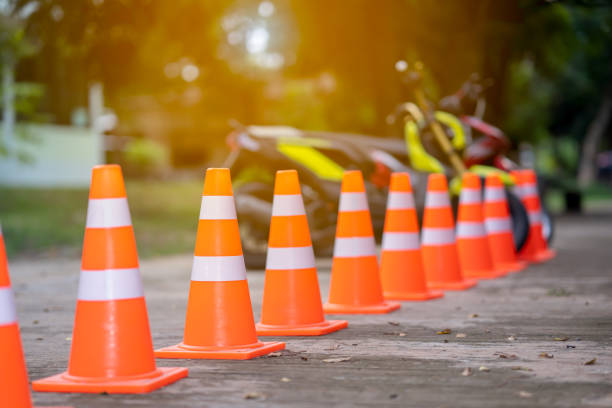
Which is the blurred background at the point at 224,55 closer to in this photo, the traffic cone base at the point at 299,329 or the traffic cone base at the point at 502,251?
the traffic cone base at the point at 502,251

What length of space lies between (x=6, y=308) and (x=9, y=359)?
0.19 m

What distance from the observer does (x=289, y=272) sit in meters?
6.03

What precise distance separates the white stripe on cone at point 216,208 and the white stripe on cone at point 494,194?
489 cm

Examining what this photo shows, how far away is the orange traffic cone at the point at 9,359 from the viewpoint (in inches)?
146

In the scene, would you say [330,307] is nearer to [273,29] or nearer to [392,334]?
[392,334]

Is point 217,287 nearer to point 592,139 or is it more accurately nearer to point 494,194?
point 494,194

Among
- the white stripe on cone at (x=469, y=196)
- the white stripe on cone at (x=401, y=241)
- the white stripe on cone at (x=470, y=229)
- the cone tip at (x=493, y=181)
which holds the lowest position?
the white stripe on cone at (x=401, y=241)

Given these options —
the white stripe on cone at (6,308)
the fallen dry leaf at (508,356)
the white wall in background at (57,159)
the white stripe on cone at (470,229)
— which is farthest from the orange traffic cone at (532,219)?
the white wall in background at (57,159)

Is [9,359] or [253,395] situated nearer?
[9,359]

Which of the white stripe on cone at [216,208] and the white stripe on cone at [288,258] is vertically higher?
the white stripe on cone at [216,208]

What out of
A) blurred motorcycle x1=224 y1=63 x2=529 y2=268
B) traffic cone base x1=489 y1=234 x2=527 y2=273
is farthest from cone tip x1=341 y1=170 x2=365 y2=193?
traffic cone base x1=489 y1=234 x2=527 y2=273

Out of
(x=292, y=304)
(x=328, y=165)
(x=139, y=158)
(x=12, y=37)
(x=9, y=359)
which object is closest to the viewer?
(x=9, y=359)

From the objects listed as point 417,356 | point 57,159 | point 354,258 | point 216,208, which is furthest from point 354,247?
point 57,159

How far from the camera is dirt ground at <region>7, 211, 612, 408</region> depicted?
13.5 feet
